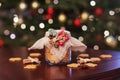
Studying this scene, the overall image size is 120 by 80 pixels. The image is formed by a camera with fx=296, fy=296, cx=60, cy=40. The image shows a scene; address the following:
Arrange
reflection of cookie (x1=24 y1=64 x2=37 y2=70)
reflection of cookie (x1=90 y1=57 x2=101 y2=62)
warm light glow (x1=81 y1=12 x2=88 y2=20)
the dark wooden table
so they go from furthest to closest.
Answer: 1. warm light glow (x1=81 y1=12 x2=88 y2=20)
2. reflection of cookie (x1=90 y1=57 x2=101 y2=62)
3. reflection of cookie (x1=24 y1=64 x2=37 y2=70)
4. the dark wooden table

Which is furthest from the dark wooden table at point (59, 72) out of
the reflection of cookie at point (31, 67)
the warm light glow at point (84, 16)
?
the warm light glow at point (84, 16)

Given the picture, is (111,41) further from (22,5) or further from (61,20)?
(22,5)

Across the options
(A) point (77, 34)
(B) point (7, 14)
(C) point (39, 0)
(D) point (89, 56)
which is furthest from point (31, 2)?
(D) point (89, 56)

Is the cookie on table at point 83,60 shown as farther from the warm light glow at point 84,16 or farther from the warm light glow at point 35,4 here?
the warm light glow at point 35,4

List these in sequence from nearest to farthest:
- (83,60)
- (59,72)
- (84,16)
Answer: (59,72) < (83,60) < (84,16)

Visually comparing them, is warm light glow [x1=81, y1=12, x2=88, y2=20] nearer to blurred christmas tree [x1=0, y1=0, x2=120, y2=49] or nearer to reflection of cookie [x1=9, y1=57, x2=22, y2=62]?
blurred christmas tree [x1=0, y1=0, x2=120, y2=49]

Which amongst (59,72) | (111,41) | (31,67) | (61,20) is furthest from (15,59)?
(111,41)

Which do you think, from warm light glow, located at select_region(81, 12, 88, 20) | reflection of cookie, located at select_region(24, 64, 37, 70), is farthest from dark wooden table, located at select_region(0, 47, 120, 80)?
warm light glow, located at select_region(81, 12, 88, 20)

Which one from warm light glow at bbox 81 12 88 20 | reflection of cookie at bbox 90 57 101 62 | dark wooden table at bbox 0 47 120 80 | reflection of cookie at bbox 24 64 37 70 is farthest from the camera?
warm light glow at bbox 81 12 88 20
